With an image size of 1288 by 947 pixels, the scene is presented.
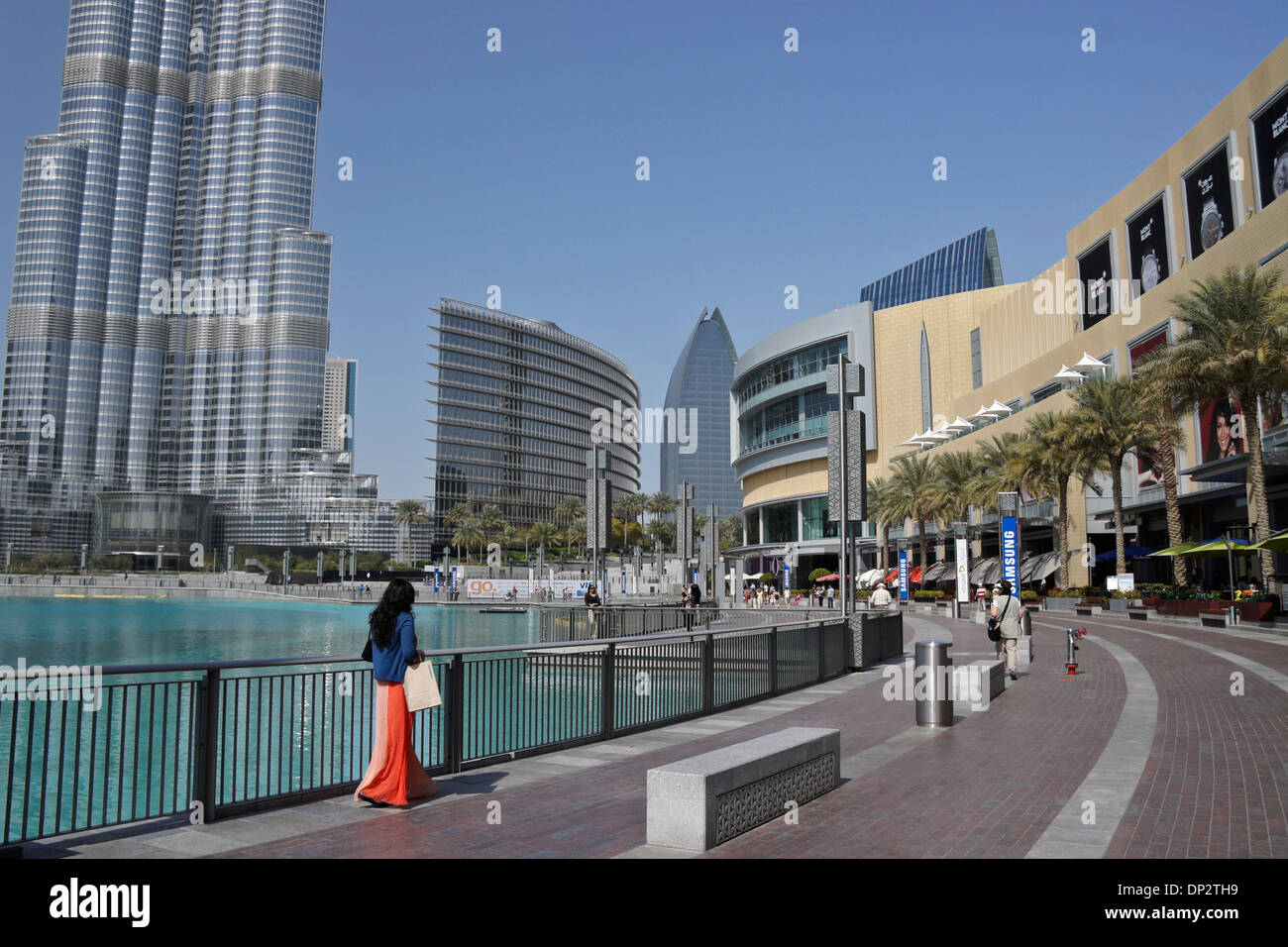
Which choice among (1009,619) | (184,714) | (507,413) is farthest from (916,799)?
(507,413)

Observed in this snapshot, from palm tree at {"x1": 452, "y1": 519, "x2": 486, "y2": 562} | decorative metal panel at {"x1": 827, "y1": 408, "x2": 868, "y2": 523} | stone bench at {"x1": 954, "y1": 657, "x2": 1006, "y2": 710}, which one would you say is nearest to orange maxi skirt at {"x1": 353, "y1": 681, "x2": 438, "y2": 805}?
stone bench at {"x1": 954, "y1": 657, "x2": 1006, "y2": 710}

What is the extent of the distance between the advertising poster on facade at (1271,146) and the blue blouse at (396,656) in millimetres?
41744

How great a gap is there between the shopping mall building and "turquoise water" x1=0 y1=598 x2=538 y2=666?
1232 inches

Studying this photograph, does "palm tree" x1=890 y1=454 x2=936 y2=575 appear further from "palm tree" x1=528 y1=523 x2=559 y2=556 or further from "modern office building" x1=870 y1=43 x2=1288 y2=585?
"palm tree" x1=528 y1=523 x2=559 y2=556

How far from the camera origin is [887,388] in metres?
89.2

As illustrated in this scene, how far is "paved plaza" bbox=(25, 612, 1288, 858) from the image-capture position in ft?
20.4

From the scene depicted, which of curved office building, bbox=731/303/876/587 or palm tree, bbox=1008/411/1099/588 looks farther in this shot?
curved office building, bbox=731/303/876/587

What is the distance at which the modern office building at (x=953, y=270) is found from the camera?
172750 mm

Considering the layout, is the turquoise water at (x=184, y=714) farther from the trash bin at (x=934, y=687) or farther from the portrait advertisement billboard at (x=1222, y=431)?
the portrait advertisement billboard at (x=1222, y=431)

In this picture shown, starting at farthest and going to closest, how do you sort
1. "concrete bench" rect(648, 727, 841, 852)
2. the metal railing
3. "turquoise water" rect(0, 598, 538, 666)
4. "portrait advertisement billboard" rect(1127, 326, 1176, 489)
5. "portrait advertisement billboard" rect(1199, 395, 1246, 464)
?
"portrait advertisement billboard" rect(1127, 326, 1176, 489) → "portrait advertisement billboard" rect(1199, 395, 1246, 464) → "turquoise water" rect(0, 598, 538, 666) → the metal railing → "concrete bench" rect(648, 727, 841, 852)

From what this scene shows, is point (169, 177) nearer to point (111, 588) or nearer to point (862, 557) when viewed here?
point (111, 588)
